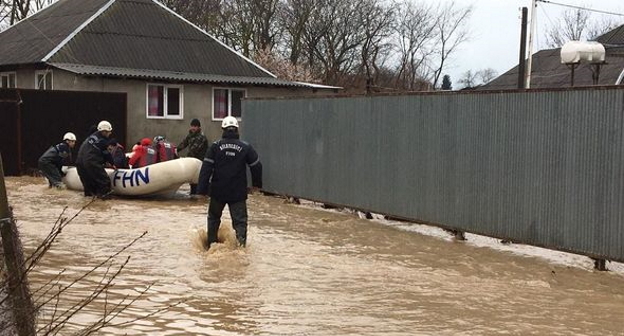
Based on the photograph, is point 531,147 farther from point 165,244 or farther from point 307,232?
point 165,244

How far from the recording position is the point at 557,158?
9.82 m

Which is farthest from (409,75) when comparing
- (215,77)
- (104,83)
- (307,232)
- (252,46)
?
(307,232)

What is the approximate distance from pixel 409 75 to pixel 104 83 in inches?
1521

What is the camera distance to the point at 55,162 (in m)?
17.2

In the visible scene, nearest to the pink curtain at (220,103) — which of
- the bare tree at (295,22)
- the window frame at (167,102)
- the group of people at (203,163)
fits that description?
the window frame at (167,102)

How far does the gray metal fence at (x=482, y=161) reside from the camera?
367 inches

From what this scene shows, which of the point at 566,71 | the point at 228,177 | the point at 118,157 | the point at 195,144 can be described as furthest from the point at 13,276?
the point at 566,71

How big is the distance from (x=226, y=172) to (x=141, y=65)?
19.1 meters

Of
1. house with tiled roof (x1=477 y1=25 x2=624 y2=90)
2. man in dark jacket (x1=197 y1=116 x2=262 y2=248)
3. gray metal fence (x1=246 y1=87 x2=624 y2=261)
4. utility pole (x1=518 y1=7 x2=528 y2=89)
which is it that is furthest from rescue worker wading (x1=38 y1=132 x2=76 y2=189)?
house with tiled roof (x1=477 y1=25 x2=624 y2=90)

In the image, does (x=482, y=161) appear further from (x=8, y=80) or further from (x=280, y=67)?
(x=280, y=67)

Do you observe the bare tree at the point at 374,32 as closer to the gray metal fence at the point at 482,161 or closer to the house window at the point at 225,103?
the house window at the point at 225,103

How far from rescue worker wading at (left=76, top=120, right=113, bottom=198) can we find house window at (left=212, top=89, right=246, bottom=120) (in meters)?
12.3

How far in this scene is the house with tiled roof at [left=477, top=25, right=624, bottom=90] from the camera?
31175 millimetres

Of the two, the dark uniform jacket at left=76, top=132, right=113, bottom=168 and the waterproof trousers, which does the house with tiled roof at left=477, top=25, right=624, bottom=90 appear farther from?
the waterproof trousers
